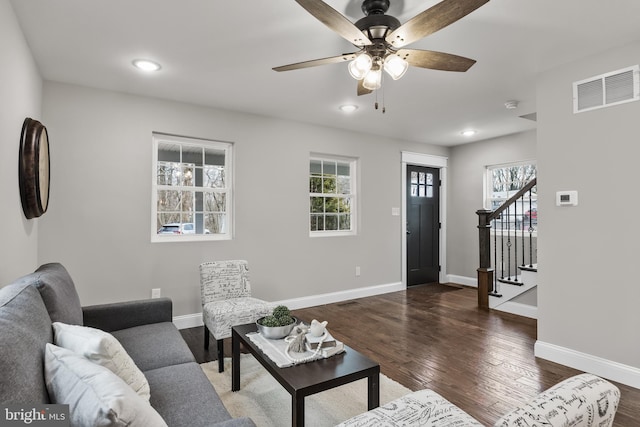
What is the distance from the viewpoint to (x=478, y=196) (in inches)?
230

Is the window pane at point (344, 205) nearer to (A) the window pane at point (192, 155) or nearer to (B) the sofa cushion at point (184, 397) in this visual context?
(A) the window pane at point (192, 155)

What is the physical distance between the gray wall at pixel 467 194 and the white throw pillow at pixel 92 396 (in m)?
5.77

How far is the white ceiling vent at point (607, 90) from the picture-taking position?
8.09 feet

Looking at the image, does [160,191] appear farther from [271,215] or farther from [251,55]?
[251,55]

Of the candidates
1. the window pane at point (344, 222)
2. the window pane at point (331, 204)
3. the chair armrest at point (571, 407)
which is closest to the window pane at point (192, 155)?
the window pane at point (331, 204)

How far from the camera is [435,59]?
6.89 ft

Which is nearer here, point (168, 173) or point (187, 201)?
point (168, 173)

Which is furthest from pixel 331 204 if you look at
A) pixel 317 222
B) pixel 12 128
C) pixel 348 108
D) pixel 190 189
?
pixel 12 128

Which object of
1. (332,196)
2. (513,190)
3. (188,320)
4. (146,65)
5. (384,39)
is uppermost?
(146,65)

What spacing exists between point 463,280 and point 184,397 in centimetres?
560

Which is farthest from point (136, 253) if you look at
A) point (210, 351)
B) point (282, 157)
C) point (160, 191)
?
point (282, 157)

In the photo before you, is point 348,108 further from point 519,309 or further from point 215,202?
point 519,309

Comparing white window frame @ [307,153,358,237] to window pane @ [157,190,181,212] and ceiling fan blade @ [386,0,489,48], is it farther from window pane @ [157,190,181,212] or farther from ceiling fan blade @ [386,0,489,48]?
ceiling fan blade @ [386,0,489,48]

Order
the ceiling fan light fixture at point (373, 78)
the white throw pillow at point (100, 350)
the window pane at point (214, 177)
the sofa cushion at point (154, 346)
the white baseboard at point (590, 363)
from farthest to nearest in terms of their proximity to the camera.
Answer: the window pane at point (214, 177), the white baseboard at point (590, 363), the ceiling fan light fixture at point (373, 78), the sofa cushion at point (154, 346), the white throw pillow at point (100, 350)
